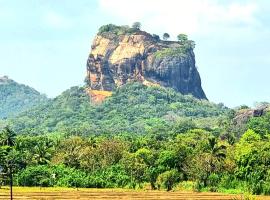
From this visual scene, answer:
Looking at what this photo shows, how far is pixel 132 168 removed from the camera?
10650 cm

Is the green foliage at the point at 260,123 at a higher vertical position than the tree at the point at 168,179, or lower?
higher

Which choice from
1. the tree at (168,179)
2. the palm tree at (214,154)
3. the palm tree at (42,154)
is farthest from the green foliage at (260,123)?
the tree at (168,179)

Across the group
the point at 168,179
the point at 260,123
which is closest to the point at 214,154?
the point at 168,179

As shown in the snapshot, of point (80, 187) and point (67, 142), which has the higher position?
point (67, 142)

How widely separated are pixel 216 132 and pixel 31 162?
6248 cm

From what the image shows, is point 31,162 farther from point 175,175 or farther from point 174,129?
point 174,129

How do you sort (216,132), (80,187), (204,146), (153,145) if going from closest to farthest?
(80,187), (204,146), (153,145), (216,132)

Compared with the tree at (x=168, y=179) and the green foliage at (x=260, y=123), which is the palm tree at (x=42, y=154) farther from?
the green foliage at (x=260, y=123)

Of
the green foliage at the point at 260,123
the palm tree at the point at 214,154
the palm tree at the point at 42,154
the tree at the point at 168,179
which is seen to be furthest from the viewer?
the green foliage at the point at 260,123

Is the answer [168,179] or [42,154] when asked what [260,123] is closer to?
[168,179]

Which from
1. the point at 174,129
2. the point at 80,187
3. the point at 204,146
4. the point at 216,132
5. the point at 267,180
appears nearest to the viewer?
the point at 267,180

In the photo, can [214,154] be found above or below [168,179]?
above

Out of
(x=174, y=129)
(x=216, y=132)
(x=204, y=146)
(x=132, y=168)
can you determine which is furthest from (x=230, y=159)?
(x=174, y=129)

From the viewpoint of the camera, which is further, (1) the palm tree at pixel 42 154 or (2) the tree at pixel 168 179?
(1) the palm tree at pixel 42 154
